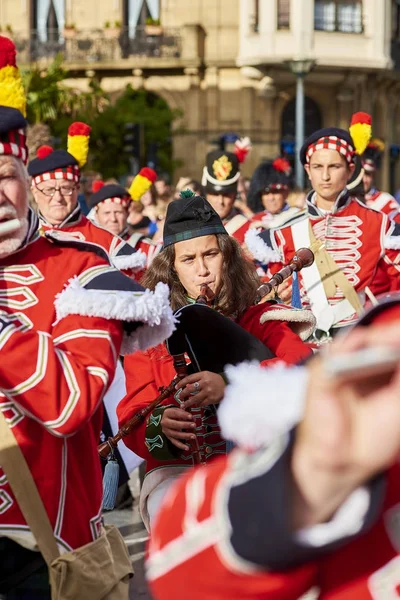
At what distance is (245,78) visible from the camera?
3850 centimetres

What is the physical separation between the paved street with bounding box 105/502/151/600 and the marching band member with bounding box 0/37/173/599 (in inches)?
109

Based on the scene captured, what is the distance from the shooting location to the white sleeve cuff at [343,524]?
1.53 m

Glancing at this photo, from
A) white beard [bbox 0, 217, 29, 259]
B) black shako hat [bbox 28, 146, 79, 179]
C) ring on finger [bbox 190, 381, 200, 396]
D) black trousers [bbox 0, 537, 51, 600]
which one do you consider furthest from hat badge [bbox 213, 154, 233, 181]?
black trousers [bbox 0, 537, 51, 600]

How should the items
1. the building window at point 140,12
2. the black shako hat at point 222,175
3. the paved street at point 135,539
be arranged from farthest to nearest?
the building window at point 140,12 < the black shako hat at point 222,175 < the paved street at point 135,539

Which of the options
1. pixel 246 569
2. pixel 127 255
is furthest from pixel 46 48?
pixel 246 569

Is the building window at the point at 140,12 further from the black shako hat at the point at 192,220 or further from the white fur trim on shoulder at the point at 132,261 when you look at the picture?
the black shako hat at the point at 192,220

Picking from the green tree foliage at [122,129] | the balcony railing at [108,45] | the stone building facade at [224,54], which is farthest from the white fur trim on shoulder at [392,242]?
the balcony railing at [108,45]

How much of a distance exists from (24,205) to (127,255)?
5120 millimetres

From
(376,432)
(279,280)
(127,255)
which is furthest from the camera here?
(127,255)

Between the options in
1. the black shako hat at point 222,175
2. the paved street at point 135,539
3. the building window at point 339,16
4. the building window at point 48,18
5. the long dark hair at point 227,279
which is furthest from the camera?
the building window at point 48,18

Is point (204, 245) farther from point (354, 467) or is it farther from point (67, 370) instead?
point (354, 467)

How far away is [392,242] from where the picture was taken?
7.19 m

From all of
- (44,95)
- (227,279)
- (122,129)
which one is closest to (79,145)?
(227,279)

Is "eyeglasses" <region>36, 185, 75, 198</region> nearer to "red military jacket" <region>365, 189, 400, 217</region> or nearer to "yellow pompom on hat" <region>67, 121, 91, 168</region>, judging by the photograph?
"yellow pompom on hat" <region>67, 121, 91, 168</region>
